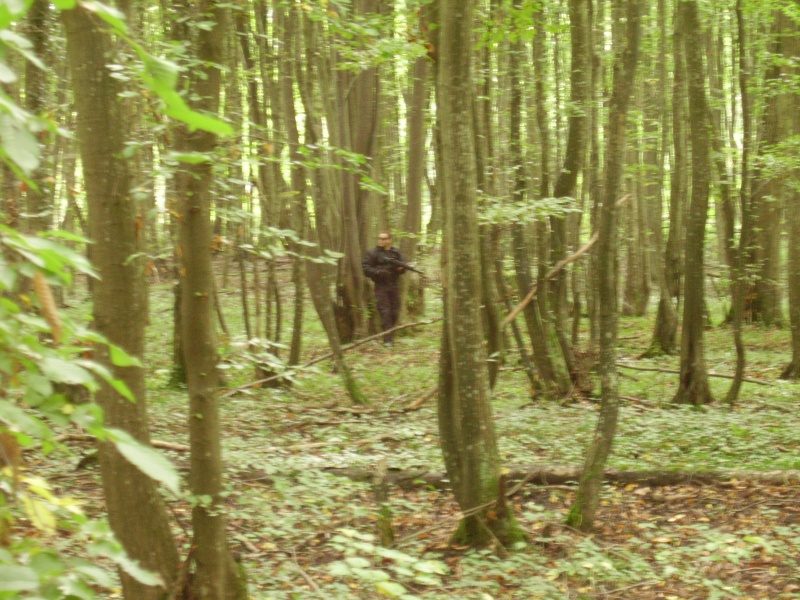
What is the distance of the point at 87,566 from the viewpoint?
133cm

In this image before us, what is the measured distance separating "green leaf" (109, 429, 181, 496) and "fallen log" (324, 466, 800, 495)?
6.24m

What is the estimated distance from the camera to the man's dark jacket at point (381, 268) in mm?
15680

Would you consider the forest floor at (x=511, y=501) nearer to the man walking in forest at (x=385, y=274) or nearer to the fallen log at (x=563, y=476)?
the fallen log at (x=563, y=476)

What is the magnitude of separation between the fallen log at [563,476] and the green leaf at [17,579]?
628cm

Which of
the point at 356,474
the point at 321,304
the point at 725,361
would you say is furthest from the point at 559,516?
the point at 725,361

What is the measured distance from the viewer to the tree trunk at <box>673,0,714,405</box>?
379 inches

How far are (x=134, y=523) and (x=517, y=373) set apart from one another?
383 inches

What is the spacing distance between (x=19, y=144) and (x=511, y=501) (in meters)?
6.60

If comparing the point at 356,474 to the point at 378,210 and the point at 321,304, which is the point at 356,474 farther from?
the point at 378,210

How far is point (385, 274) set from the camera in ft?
51.3

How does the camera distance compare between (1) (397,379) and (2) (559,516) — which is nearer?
(2) (559,516)

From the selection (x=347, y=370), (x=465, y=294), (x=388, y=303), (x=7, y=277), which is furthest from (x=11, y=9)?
(x=388, y=303)

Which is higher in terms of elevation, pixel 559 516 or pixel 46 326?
pixel 46 326

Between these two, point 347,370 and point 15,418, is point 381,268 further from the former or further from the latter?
point 15,418
